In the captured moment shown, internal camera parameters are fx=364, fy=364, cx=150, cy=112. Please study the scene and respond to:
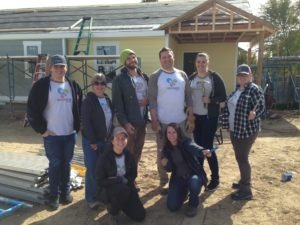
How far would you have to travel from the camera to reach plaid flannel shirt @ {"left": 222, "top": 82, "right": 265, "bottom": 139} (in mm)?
4188

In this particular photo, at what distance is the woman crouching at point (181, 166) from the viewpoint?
4.09 metres

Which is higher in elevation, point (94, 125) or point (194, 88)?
point (194, 88)

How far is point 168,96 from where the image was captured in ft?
14.3

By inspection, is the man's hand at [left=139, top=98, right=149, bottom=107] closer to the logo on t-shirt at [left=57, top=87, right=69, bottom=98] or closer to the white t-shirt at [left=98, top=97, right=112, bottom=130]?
the white t-shirt at [left=98, top=97, right=112, bottom=130]

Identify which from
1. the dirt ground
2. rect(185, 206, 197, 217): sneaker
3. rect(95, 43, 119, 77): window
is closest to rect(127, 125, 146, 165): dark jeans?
the dirt ground

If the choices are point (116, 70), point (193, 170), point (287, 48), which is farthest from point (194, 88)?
point (287, 48)

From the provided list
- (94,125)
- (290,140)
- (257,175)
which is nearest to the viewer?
(94,125)

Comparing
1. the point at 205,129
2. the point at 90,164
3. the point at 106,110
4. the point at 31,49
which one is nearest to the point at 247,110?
the point at 205,129

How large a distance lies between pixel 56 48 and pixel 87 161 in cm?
934

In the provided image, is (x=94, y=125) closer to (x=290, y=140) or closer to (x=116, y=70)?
(x=290, y=140)

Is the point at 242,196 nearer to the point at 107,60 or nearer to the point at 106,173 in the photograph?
the point at 106,173

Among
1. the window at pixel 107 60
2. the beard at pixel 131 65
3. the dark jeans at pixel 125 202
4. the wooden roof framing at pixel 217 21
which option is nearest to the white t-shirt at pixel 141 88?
the beard at pixel 131 65

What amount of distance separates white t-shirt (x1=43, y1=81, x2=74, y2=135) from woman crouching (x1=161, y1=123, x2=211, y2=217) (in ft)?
3.79

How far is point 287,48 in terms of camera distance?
25.0 m
